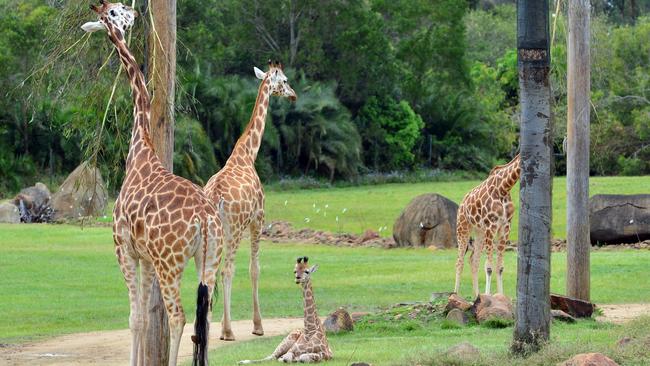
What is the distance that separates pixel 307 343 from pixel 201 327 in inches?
83.8

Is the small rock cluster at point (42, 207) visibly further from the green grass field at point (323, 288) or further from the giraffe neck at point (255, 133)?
the giraffe neck at point (255, 133)

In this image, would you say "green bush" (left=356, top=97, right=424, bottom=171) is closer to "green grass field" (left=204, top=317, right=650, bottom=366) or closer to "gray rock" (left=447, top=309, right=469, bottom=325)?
"gray rock" (left=447, top=309, right=469, bottom=325)

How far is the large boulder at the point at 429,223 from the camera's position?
28484 mm

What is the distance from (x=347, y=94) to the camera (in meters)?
57.6

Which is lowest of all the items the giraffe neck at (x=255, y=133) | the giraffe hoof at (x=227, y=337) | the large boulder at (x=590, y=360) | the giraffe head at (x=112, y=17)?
the giraffe hoof at (x=227, y=337)

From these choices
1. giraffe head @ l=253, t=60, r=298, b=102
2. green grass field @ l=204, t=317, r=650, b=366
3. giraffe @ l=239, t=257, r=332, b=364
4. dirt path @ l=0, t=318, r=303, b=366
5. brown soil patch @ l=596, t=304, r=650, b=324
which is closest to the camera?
green grass field @ l=204, t=317, r=650, b=366

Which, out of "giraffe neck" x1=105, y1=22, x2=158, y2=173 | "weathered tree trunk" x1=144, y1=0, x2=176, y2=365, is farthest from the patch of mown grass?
"giraffe neck" x1=105, y1=22, x2=158, y2=173

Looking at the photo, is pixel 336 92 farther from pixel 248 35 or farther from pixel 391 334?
pixel 391 334

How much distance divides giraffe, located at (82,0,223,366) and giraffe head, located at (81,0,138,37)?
0.08 metres

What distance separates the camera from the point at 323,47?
5634cm

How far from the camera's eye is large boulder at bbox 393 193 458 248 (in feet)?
93.5

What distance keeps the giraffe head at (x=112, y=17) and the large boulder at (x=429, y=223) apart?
55.1 ft

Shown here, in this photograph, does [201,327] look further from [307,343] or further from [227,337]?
[227,337]

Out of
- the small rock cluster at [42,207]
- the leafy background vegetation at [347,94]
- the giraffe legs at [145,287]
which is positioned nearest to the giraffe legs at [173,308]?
the giraffe legs at [145,287]
